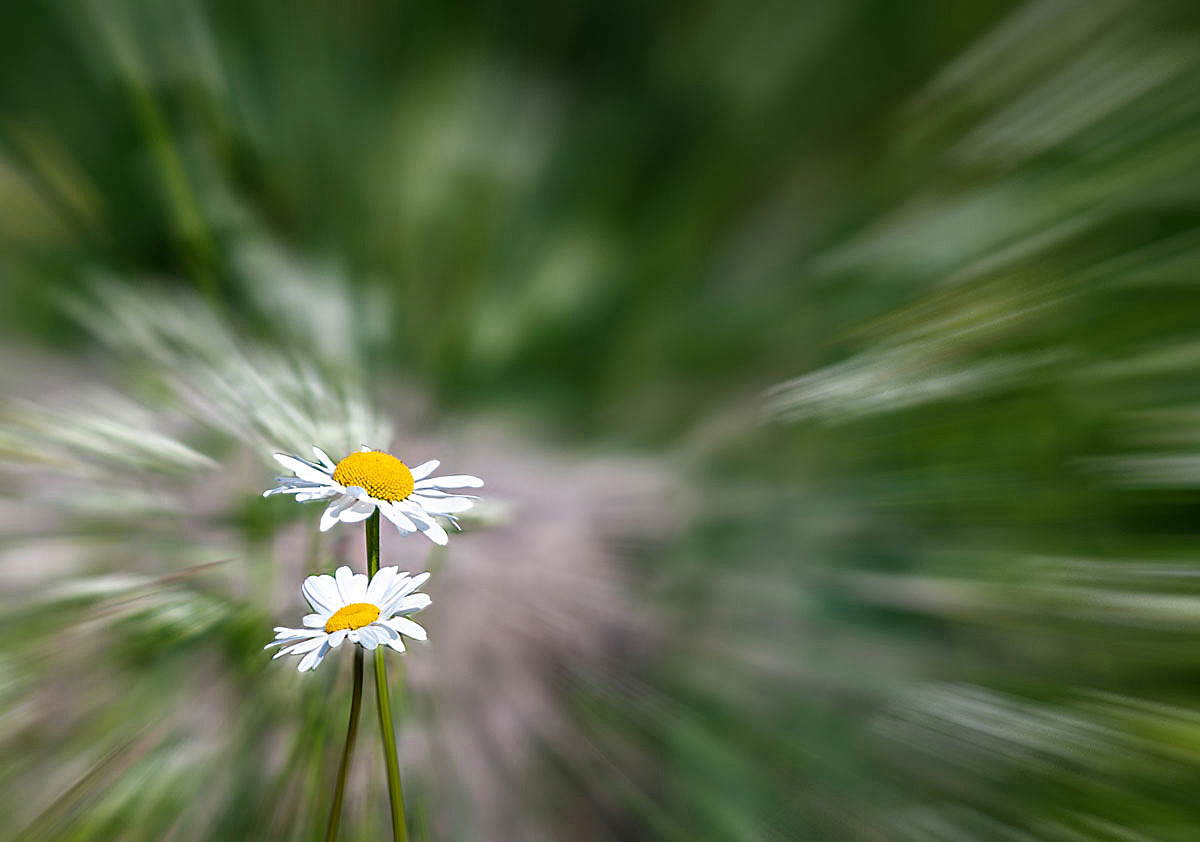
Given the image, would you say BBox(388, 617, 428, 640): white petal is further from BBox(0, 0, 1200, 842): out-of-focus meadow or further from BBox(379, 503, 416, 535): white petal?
BBox(0, 0, 1200, 842): out-of-focus meadow

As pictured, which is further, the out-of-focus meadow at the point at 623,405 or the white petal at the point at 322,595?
the out-of-focus meadow at the point at 623,405

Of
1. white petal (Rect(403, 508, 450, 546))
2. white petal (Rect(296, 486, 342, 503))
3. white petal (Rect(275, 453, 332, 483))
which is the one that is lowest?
white petal (Rect(403, 508, 450, 546))

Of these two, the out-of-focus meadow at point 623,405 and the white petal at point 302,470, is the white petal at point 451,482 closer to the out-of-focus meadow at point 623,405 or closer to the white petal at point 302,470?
the white petal at point 302,470

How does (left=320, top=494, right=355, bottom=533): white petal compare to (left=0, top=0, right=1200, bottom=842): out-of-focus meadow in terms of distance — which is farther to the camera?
(left=0, top=0, right=1200, bottom=842): out-of-focus meadow

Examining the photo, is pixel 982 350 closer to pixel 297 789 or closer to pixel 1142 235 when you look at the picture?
pixel 1142 235

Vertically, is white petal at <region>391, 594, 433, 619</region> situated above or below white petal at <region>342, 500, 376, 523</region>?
below

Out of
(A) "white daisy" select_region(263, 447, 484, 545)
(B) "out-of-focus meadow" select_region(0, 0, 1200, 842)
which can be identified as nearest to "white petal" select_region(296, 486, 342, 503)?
(A) "white daisy" select_region(263, 447, 484, 545)

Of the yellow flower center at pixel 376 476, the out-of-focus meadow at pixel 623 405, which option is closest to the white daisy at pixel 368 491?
the yellow flower center at pixel 376 476
